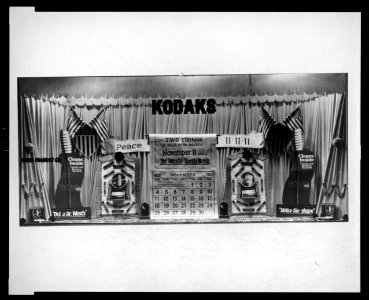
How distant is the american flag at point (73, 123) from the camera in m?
4.81

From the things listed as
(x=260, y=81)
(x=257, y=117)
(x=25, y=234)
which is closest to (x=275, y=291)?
(x=257, y=117)

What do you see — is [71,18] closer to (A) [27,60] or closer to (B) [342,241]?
(A) [27,60]

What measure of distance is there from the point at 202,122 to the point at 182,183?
59cm

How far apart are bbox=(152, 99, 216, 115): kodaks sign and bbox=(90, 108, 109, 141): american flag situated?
464 millimetres

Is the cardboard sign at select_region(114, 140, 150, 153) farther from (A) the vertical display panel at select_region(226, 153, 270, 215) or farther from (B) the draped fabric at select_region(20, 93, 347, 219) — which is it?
(A) the vertical display panel at select_region(226, 153, 270, 215)

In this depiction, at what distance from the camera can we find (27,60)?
188 inches

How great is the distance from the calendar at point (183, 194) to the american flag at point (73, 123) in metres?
0.83

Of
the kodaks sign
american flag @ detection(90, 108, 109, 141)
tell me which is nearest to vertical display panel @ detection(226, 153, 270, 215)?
the kodaks sign

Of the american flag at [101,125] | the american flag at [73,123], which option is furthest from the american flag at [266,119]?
the american flag at [73,123]

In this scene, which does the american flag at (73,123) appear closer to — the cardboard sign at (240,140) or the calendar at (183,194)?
the calendar at (183,194)

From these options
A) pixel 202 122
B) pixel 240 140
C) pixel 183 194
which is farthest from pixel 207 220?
pixel 202 122

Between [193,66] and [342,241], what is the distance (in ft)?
6.93

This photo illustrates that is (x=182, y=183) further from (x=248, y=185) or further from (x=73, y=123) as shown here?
(x=73, y=123)

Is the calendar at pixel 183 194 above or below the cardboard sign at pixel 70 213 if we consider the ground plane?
above
